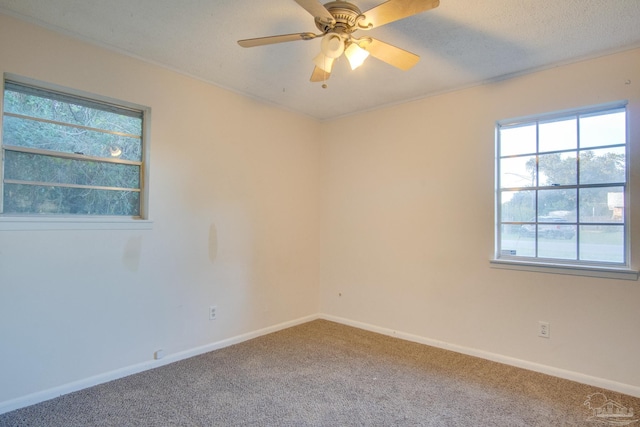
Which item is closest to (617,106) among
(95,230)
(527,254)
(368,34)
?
(527,254)

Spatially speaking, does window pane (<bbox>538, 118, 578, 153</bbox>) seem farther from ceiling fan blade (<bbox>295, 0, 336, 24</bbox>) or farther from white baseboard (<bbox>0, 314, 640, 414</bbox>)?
ceiling fan blade (<bbox>295, 0, 336, 24</bbox>)

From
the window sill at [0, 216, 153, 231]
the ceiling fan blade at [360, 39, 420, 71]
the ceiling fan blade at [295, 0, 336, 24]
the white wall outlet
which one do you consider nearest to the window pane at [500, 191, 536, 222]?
the white wall outlet

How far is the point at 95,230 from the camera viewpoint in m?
2.49

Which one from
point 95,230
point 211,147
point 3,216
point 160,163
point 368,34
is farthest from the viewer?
point 211,147

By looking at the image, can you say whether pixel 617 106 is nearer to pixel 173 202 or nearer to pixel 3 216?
pixel 173 202

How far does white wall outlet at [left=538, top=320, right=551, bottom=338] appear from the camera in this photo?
272cm

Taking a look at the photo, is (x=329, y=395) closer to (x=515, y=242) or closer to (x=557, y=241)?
(x=515, y=242)

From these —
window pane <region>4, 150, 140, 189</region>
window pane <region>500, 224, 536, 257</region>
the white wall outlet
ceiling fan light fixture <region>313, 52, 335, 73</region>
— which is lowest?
the white wall outlet

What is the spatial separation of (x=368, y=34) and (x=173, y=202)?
196 cm

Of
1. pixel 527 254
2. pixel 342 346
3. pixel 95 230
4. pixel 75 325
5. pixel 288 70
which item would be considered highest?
pixel 288 70

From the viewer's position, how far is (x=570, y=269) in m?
2.63

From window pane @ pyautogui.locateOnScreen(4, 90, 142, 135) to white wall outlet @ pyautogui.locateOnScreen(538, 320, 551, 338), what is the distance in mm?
3471

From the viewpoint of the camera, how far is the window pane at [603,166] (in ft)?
8.34

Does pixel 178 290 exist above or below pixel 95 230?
below
